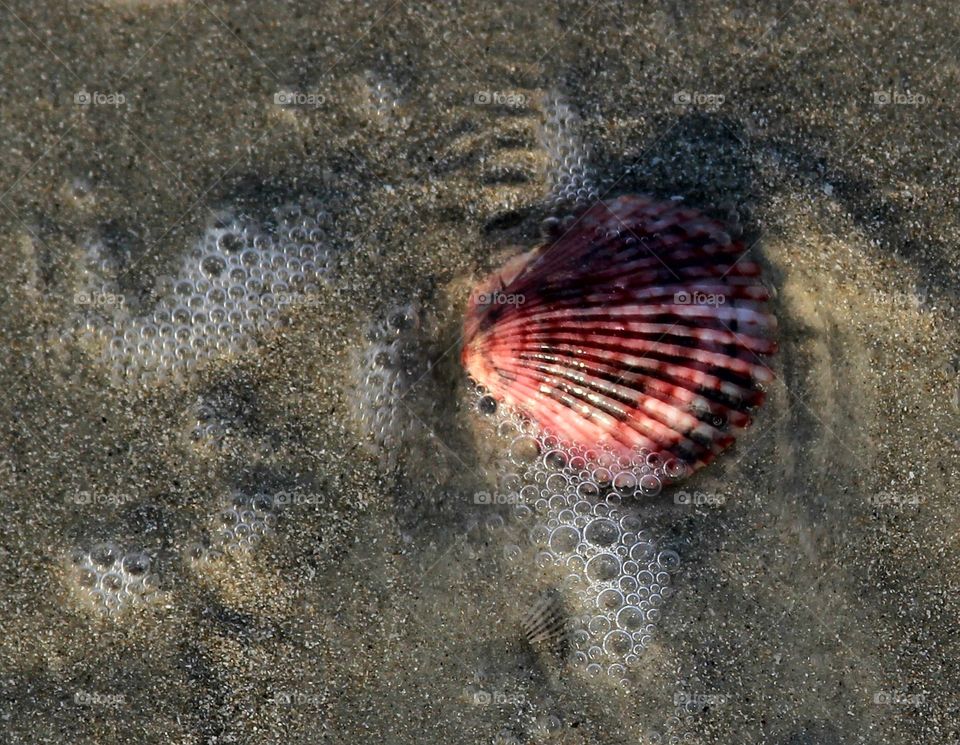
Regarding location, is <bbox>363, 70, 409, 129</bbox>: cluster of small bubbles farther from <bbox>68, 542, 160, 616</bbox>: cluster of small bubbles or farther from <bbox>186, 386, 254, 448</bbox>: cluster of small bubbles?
<bbox>68, 542, 160, 616</bbox>: cluster of small bubbles

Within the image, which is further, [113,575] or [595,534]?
[595,534]

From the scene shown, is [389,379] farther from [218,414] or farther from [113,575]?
[113,575]

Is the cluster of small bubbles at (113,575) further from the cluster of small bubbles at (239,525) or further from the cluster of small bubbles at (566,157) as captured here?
the cluster of small bubbles at (566,157)

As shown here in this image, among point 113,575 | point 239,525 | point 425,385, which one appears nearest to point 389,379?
point 425,385

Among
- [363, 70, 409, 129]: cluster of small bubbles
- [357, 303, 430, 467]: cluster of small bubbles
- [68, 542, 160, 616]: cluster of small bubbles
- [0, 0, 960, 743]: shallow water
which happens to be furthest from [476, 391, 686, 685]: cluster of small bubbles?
[68, 542, 160, 616]: cluster of small bubbles

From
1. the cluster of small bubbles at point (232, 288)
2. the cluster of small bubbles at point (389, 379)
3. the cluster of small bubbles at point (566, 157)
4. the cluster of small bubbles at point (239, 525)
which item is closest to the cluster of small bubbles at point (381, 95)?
the cluster of small bubbles at point (232, 288)

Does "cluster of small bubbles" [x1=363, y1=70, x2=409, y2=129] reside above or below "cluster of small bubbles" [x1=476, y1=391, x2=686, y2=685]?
above

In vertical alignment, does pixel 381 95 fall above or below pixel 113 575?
above
